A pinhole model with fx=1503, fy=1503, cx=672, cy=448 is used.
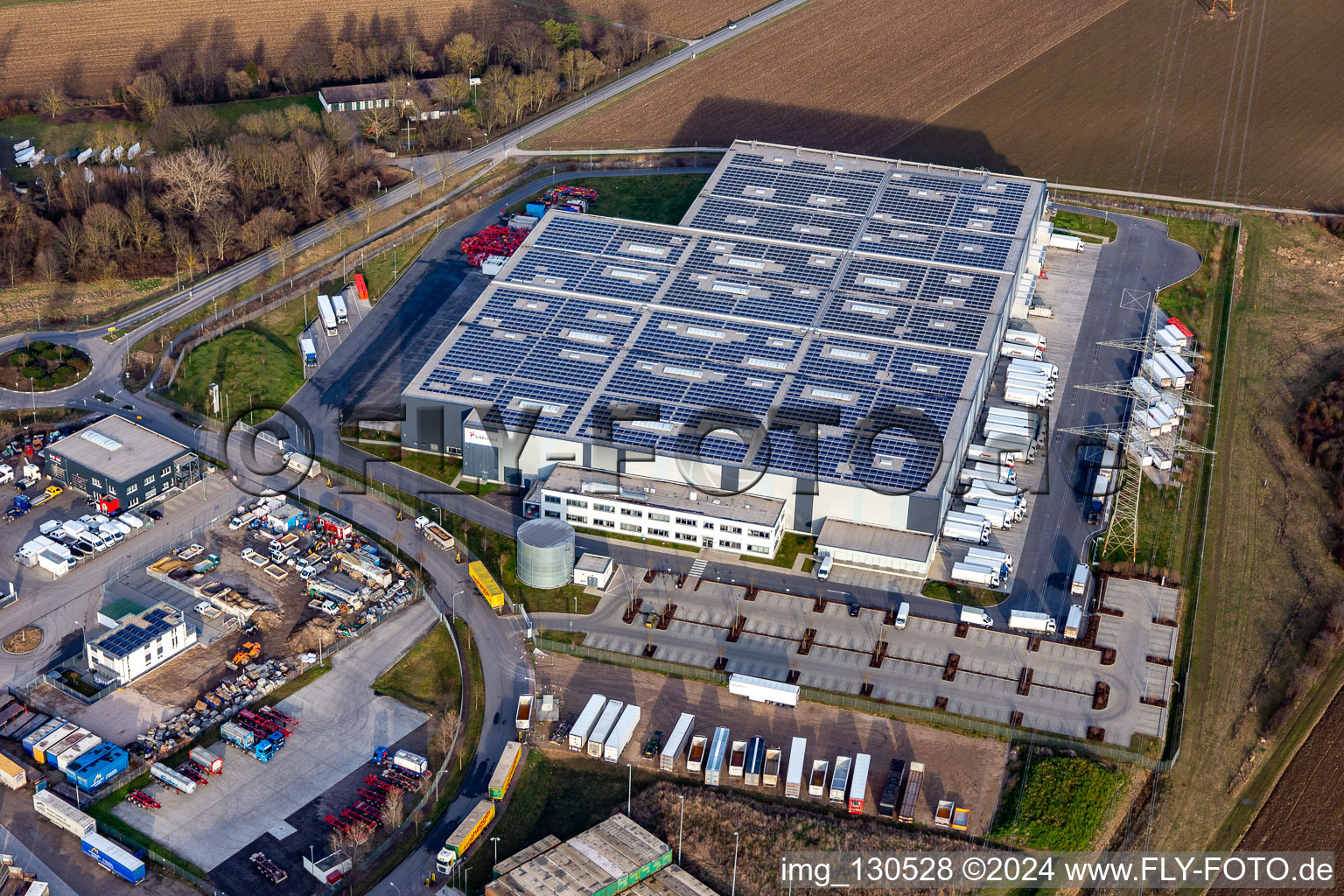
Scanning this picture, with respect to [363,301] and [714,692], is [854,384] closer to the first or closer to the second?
[714,692]

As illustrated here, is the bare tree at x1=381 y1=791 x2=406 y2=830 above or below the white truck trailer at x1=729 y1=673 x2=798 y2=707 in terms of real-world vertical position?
below

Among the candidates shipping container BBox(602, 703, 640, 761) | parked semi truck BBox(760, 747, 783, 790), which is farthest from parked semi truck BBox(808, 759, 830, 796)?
shipping container BBox(602, 703, 640, 761)

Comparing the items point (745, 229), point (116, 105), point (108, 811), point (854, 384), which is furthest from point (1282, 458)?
point (116, 105)

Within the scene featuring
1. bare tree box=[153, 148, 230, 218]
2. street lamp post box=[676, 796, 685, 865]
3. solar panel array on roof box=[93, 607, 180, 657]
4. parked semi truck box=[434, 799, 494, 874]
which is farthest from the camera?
bare tree box=[153, 148, 230, 218]

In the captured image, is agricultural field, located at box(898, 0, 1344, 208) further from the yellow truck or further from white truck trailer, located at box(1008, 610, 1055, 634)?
the yellow truck

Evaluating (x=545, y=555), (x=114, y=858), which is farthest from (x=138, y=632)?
(x=545, y=555)

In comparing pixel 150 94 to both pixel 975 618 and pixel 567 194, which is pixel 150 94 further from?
pixel 975 618

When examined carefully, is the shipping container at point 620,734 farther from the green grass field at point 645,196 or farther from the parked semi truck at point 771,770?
the green grass field at point 645,196
